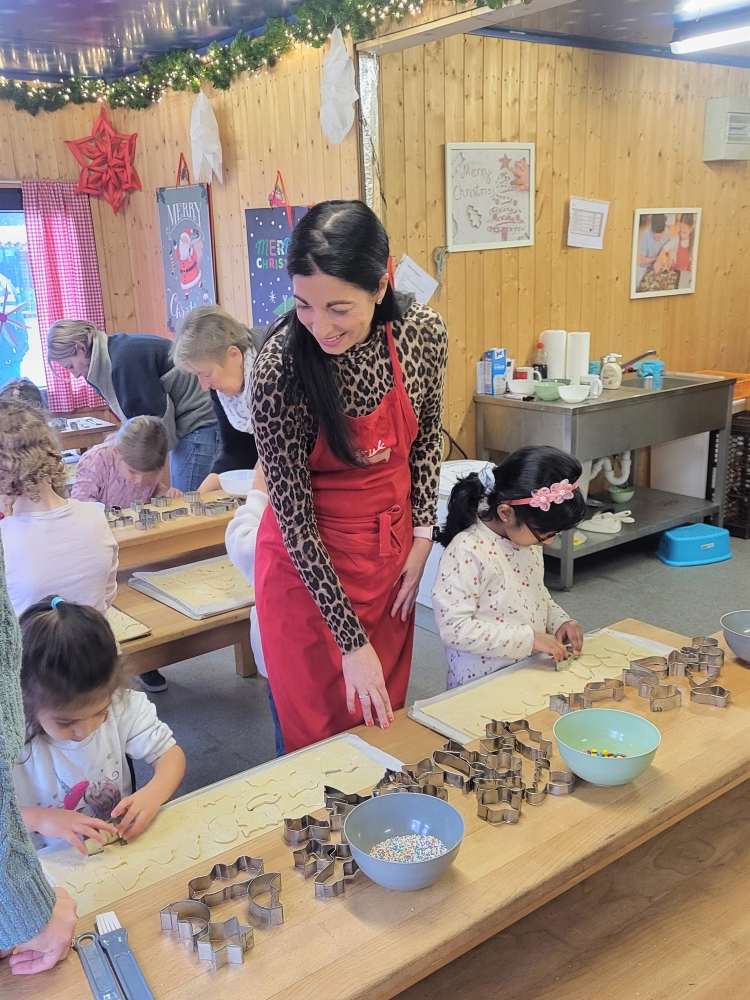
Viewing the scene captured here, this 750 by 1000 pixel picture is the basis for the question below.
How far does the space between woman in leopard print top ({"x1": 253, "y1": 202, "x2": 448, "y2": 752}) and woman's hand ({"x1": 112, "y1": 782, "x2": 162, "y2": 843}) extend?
38 centimetres

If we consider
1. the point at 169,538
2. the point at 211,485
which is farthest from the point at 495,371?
the point at 169,538

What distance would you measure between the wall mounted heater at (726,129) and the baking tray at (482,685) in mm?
4067

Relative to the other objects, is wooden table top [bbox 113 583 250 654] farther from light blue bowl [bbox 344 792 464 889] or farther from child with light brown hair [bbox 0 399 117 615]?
light blue bowl [bbox 344 792 464 889]

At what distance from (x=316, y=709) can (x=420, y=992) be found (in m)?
0.59

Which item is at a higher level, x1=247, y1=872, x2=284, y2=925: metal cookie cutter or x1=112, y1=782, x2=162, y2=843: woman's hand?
x1=247, y1=872, x2=284, y2=925: metal cookie cutter

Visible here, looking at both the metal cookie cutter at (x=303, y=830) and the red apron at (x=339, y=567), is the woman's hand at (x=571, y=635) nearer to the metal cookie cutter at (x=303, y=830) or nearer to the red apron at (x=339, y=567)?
the red apron at (x=339, y=567)

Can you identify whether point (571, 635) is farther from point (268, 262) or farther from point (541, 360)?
point (268, 262)

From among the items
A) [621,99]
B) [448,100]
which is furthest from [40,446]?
[621,99]

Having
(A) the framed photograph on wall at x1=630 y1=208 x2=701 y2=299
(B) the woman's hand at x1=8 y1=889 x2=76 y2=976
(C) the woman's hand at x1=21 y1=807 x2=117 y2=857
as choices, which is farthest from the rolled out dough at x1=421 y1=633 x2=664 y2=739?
(A) the framed photograph on wall at x1=630 y1=208 x2=701 y2=299

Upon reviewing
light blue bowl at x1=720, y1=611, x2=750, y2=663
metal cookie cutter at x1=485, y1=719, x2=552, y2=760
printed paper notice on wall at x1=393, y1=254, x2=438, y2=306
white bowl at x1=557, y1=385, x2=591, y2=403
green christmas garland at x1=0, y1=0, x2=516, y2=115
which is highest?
green christmas garland at x1=0, y1=0, x2=516, y2=115

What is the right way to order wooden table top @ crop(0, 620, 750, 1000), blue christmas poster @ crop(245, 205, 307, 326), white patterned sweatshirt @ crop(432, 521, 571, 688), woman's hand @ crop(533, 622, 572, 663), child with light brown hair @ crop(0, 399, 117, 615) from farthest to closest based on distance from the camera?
blue christmas poster @ crop(245, 205, 307, 326) → child with light brown hair @ crop(0, 399, 117, 615) → white patterned sweatshirt @ crop(432, 521, 571, 688) → woman's hand @ crop(533, 622, 572, 663) → wooden table top @ crop(0, 620, 750, 1000)

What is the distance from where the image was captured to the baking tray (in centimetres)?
150

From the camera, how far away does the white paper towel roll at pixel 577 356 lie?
14.0 ft

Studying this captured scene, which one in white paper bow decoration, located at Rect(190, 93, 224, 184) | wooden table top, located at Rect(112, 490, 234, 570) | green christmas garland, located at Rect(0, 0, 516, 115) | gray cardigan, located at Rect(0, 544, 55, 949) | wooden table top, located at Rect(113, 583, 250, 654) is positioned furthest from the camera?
white paper bow decoration, located at Rect(190, 93, 224, 184)
